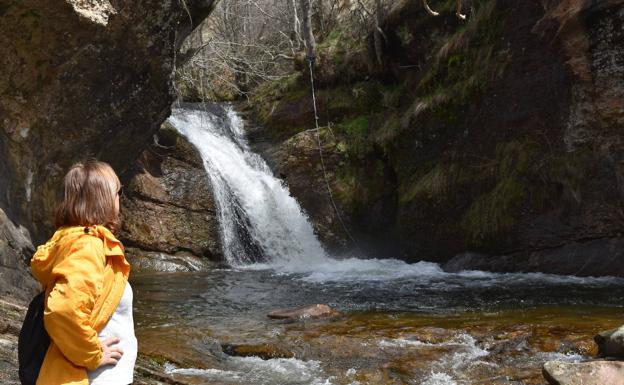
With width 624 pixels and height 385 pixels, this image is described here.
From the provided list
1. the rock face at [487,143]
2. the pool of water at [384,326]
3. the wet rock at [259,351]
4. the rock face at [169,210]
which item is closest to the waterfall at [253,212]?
the rock face at [169,210]

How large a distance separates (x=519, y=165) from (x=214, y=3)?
214 inches

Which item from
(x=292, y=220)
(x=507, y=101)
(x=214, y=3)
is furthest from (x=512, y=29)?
(x=292, y=220)

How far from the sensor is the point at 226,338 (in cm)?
601

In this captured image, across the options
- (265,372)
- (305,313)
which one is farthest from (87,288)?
(305,313)

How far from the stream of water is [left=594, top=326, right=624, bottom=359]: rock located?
0.69 feet

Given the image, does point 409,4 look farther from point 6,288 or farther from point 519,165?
point 6,288

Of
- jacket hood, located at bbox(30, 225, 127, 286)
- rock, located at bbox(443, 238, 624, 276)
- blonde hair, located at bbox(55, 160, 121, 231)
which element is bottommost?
rock, located at bbox(443, 238, 624, 276)

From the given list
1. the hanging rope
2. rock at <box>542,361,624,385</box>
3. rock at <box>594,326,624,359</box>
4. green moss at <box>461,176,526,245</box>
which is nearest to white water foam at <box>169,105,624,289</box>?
the hanging rope

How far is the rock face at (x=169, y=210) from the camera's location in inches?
473

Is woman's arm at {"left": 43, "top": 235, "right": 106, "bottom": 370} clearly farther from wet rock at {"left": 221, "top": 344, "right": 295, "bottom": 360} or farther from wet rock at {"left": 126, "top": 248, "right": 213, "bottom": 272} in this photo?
wet rock at {"left": 126, "top": 248, "right": 213, "bottom": 272}

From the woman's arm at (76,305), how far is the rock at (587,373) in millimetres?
3183

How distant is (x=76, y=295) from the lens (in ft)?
6.07

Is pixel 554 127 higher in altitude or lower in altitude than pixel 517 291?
higher

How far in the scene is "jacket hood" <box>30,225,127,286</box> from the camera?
1.95m
